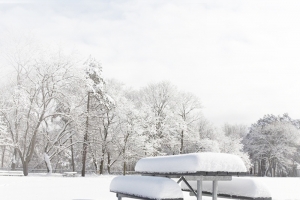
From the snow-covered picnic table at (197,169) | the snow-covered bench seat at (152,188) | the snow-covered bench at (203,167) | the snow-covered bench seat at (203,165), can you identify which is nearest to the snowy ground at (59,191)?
the snow-covered bench seat at (152,188)

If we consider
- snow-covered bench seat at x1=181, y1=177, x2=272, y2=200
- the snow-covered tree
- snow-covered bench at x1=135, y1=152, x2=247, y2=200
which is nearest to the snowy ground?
snow-covered bench seat at x1=181, y1=177, x2=272, y2=200

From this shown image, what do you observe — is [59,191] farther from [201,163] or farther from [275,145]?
[275,145]

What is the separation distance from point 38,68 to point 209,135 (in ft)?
117

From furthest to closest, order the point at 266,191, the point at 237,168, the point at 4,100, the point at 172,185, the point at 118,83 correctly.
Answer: the point at 118,83
the point at 4,100
the point at 266,191
the point at 237,168
the point at 172,185

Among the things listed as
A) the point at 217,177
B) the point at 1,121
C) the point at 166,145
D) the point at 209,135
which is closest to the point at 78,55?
the point at 1,121

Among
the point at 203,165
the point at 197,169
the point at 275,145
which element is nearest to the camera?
the point at 197,169

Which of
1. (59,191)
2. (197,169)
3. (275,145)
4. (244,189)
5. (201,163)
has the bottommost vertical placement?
(59,191)

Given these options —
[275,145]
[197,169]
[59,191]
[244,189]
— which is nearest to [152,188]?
[197,169]

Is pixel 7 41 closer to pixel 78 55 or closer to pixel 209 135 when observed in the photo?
pixel 78 55

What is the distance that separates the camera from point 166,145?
43.8m

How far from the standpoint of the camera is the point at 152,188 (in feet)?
25.8

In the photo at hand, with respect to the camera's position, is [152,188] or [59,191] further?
[59,191]

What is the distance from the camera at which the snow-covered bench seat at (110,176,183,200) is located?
7625mm

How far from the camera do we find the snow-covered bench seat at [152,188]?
7625 mm
